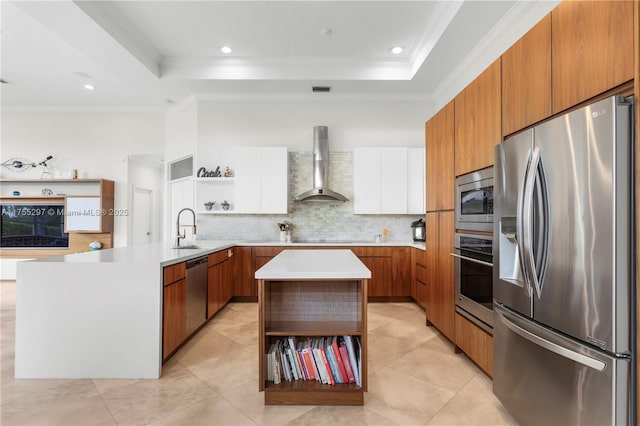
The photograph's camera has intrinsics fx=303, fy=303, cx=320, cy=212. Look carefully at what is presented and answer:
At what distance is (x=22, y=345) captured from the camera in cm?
222

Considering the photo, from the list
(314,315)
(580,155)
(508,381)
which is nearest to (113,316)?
(314,315)

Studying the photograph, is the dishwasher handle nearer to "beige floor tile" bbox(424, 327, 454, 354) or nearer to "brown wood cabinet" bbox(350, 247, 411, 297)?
"brown wood cabinet" bbox(350, 247, 411, 297)

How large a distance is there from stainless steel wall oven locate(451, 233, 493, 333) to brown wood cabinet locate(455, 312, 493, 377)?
56mm

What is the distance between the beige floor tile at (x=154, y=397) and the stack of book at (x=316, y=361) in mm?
565

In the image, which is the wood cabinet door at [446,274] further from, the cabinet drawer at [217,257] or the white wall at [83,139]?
the white wall at [83,139]

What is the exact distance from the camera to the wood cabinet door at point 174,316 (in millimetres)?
2332

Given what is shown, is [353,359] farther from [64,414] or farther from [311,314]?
[64,414]

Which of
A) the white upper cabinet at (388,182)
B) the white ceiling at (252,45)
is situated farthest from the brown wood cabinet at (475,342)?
the white ceiling at (252,45)

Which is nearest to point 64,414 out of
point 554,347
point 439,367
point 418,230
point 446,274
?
point 439,367

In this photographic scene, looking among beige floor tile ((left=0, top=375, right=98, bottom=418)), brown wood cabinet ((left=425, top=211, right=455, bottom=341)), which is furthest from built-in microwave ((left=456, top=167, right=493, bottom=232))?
beige floor tile ((left=0, top=375, right=98, bottom=418))

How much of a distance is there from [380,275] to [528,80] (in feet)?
10.1

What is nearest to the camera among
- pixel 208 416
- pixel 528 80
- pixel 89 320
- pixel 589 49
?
pixel 589 49

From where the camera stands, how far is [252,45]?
3.83 m

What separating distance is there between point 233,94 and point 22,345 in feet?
12.8
